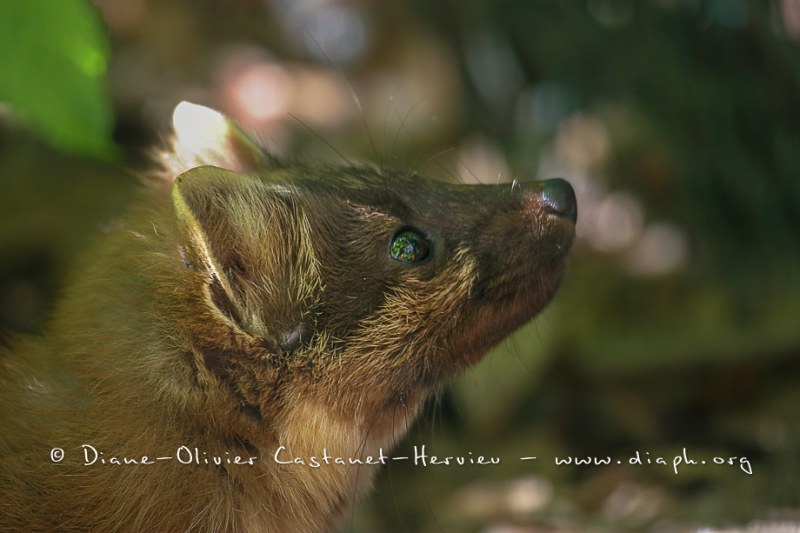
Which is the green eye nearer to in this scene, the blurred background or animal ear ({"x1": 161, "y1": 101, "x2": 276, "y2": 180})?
the blurred background

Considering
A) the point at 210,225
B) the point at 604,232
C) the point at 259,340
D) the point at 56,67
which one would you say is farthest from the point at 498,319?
the point at 604,232

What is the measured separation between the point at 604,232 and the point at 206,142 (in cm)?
296

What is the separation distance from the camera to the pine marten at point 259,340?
93.9 inches

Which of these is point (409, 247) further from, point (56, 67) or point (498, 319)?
point (56, 67)

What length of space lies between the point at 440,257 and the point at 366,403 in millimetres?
492

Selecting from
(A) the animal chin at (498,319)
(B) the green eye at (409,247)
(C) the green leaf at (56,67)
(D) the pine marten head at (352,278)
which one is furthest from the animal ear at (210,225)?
(A) the animal chin at (498,319)

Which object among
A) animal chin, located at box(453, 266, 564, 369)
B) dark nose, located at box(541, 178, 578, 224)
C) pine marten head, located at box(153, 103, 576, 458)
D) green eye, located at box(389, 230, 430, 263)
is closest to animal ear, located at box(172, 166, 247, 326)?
pine marten head, located at box(153, 103, 576, 458)

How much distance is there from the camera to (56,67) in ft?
6.32

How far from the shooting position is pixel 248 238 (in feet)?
8.08

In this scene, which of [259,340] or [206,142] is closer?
[259,340]

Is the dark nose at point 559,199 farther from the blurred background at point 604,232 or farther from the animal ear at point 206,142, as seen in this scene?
the animal ear at point 206,142

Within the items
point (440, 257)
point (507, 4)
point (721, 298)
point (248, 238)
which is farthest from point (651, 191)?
point (248, 238)

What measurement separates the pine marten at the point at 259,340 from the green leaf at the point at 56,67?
1.06 feet

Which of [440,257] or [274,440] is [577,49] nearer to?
[440,257]
